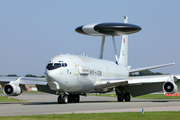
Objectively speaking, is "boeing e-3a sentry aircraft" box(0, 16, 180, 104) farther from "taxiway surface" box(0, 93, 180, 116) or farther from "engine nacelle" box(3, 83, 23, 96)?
"taxiway surface" box(0, 93, 180, 116)

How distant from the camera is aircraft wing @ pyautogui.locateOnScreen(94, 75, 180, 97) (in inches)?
1339

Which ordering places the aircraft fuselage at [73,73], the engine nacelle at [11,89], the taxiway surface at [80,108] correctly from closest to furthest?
the taxiway surface at [80,108], the aircraft fuselage at [73,73], the engine nacelle at [11,89]

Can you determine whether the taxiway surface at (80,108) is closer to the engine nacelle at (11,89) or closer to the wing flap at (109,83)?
the engine nacelle at (11,89)

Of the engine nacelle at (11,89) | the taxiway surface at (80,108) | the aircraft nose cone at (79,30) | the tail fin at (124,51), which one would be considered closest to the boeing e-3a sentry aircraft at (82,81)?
the engine nacelle at (11,89)

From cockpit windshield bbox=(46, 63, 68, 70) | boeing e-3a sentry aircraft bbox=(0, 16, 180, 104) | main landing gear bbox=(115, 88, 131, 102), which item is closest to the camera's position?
cockpit windshield bbox=(46, 63, 68, 70)

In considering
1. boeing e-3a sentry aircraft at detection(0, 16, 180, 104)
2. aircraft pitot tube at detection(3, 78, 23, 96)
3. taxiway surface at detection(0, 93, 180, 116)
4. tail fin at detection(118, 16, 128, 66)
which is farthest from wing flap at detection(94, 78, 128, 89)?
tail fin at detection(118, 16, 128, 66)

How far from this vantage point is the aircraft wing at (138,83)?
112 feet

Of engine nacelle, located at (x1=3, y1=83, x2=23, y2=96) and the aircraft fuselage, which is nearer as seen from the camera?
the aircraft fuselage

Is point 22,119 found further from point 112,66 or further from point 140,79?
point 112,66

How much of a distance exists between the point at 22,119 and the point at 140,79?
21045mm

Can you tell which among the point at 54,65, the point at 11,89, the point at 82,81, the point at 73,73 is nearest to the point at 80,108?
the point at 54,65

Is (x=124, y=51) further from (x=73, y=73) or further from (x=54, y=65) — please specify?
(x=54, y=65)

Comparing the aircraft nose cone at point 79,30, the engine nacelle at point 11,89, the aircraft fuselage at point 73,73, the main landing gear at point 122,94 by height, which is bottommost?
the main landing gear at point 122,94

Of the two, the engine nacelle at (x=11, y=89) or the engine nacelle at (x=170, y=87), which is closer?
the engine nacelle at (x=170, y=87)
